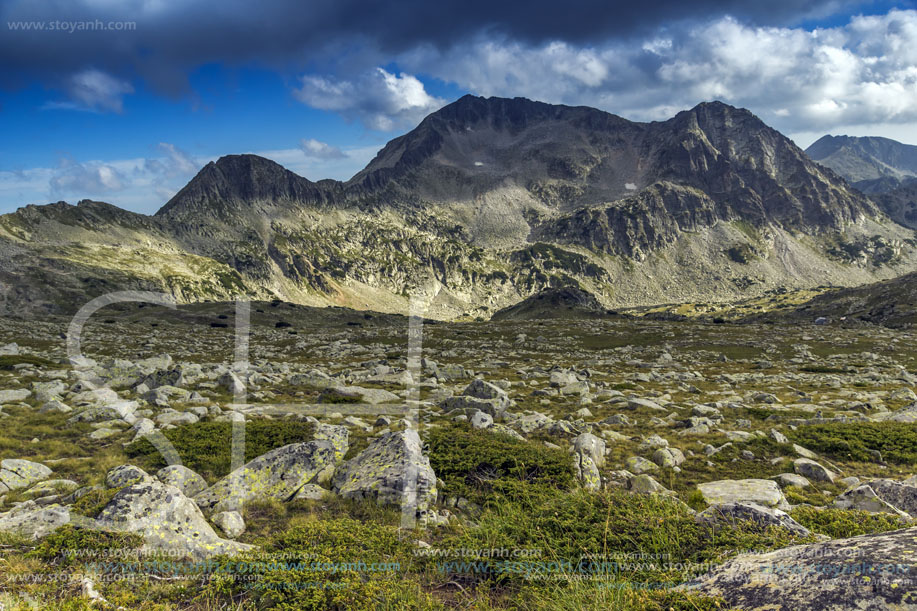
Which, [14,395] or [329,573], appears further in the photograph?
[14,395]

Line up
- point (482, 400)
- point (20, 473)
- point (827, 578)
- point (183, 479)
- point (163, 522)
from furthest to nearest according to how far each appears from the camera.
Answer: point (482, 400), point (20, 473), point (183, 479), point (163, 522), point (827, 578)

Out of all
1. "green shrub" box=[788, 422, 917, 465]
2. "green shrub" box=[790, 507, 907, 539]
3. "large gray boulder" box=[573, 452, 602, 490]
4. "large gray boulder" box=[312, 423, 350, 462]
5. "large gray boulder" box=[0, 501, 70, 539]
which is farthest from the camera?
"green shrub" box=[788, 422, 917, 465]

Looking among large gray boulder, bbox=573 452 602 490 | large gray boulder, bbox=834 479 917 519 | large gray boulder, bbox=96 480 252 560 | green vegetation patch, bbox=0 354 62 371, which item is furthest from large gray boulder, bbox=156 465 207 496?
green vegetation patch, bbox=0 354 62 371

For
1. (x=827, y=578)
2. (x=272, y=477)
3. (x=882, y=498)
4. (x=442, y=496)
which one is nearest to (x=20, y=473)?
(x=272, y=477)

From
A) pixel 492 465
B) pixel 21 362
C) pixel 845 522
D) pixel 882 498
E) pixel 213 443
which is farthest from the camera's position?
pixel 21 362

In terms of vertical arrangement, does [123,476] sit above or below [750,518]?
below

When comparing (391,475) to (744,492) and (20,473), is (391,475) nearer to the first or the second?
(744,492)

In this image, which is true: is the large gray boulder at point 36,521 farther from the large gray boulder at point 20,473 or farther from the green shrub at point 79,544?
the large gray boulder at point 20,473

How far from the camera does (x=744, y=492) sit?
32.6ft

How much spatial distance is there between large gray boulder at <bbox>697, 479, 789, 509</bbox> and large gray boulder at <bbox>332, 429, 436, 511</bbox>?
6453 mm

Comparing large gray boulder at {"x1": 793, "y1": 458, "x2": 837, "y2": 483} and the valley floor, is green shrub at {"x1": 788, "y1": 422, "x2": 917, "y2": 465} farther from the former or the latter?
large gray boulder at {"x1": 793, "y1": 458, "x2": 837, "y2": 483}

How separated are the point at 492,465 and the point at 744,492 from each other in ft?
19.7

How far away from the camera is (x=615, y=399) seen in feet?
72.3

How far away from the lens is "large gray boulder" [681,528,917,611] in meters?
3.56
